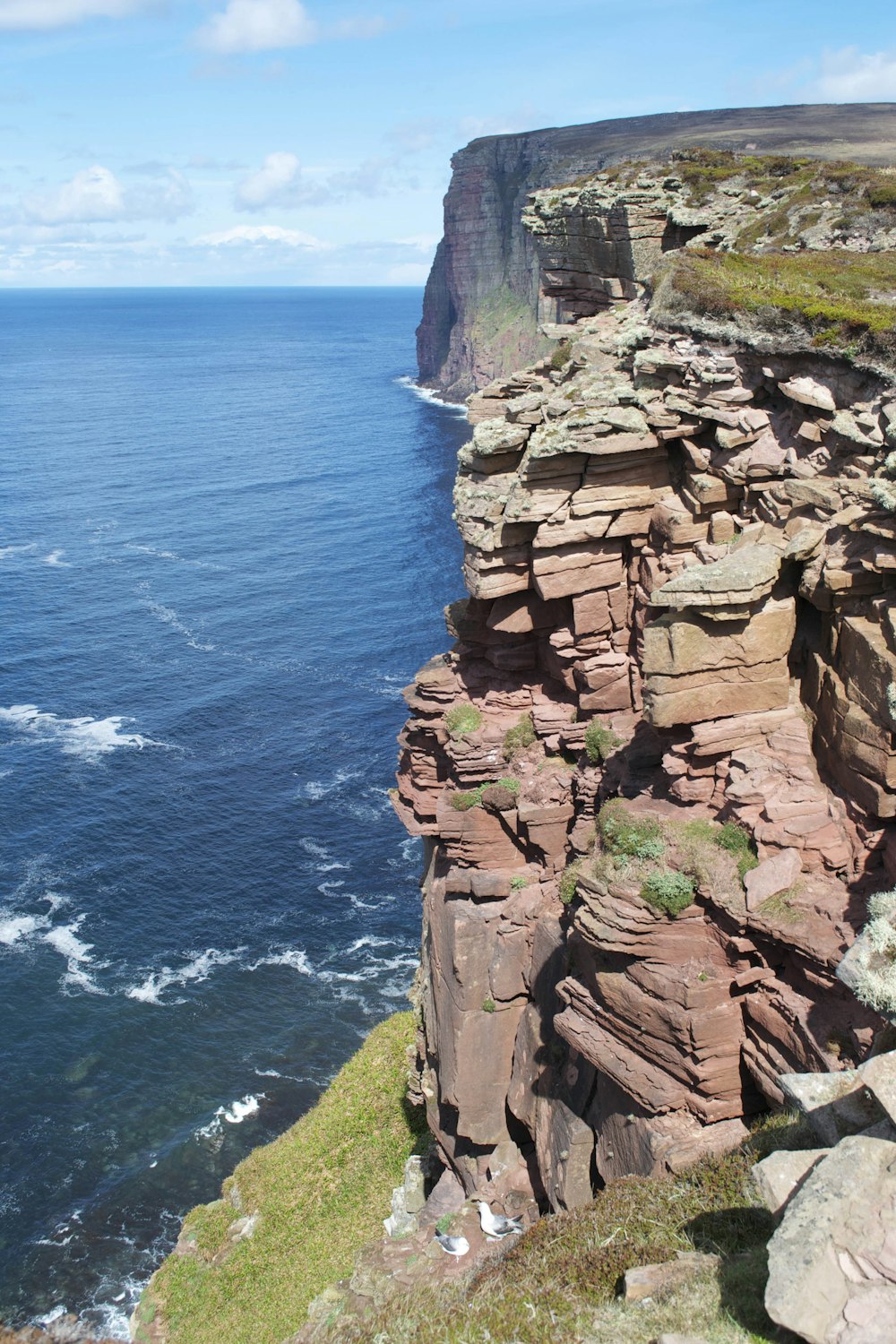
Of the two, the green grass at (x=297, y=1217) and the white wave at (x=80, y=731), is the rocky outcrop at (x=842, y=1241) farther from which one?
the white wave at (x=80, y=731)

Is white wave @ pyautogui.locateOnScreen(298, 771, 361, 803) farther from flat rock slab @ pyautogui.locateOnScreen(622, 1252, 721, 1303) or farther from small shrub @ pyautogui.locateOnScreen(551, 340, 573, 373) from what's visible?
flat rock slab @ pyautogui.locateOnScreen(622, 1252, 721, 1303)

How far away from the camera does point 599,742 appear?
33344mm

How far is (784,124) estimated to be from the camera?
614 ft

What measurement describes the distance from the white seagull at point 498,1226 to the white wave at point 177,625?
91.9 metres

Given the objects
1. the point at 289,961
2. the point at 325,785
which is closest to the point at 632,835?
the point at 289,961

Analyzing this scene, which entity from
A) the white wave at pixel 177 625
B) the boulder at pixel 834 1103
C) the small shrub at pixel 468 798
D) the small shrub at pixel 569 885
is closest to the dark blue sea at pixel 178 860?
the white wave at pixel 177 625

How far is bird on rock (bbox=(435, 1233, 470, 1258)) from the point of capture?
33000mm

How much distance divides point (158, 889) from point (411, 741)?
4935cm

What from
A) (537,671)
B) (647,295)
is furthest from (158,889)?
(647,295)

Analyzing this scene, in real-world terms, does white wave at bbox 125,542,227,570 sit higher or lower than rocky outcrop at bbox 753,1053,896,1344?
lower

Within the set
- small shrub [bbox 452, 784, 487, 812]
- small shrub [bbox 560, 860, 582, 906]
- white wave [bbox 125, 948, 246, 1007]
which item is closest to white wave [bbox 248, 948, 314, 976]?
white wave [bbox 125, 948, 246, 1007]

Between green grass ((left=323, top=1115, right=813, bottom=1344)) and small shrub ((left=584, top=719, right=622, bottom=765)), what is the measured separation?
11.9 metres

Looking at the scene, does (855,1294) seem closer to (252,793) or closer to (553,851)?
(553,851)

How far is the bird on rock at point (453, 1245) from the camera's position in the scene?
108ft
